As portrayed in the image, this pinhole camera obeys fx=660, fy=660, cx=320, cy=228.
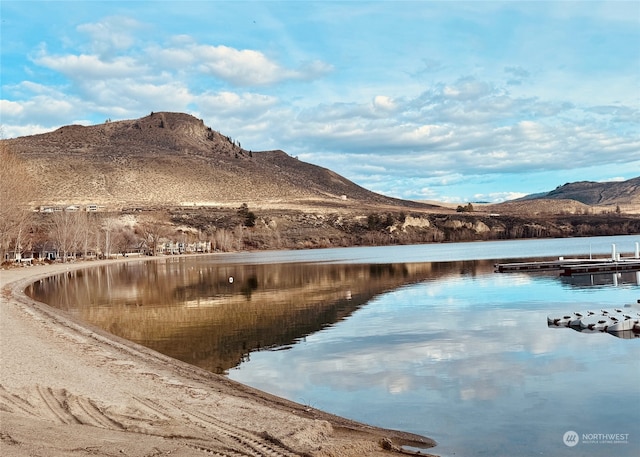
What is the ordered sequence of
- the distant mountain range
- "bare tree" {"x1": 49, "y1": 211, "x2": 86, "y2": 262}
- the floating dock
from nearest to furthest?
the floating dock
"bare tree" {"x1": 49, "y1": 211, "x2": 86, "y2": 262}
the distant mountain range

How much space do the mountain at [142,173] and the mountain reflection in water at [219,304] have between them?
87018 millimetres

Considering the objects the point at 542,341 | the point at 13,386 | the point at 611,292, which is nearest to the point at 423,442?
the point at 13,386

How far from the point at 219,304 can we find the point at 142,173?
12692 centimetres

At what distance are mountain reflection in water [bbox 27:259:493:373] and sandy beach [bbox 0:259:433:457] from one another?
2.74 metres

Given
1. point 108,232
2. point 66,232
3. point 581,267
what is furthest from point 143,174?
point 581,267

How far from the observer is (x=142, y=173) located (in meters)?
153

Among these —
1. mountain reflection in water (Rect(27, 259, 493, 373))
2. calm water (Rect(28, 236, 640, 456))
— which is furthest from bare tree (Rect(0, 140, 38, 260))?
calm water (Rect(28, 236, 640, 456))

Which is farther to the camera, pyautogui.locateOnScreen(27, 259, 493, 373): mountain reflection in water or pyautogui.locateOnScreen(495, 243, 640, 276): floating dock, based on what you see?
pyautogui.locateOnScreen(495, 243, 640, 276): floating dock

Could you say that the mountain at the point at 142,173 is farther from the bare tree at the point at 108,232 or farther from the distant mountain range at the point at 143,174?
the bare tree at the point at 108,232

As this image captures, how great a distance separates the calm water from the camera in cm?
1177

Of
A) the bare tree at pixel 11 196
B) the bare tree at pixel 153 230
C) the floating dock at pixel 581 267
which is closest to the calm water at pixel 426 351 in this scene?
the floating dock at pixel 581 267

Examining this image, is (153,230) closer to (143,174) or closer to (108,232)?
(108,232)

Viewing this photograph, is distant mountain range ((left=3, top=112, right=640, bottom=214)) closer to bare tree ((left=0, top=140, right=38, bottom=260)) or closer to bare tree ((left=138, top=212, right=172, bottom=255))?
bare tree ((left=138, top=212, right=172, bottom=255))

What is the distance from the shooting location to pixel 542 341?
19688 mm
